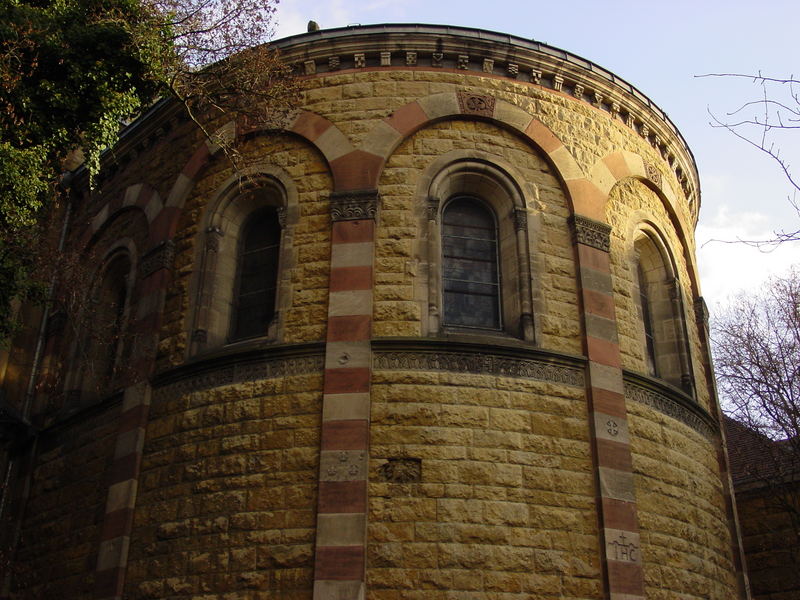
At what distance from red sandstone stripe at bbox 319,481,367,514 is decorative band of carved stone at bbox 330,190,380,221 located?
13.3ft

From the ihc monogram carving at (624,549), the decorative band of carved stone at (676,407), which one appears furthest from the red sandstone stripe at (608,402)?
the ihc monogram carving at (624,549)

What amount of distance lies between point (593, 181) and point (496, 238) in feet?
6.67

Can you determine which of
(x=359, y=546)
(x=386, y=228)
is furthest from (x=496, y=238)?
(x=359, y=546)

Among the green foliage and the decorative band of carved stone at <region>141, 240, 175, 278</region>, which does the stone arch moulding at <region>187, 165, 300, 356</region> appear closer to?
the decorative band of carved stone at <region>141, 240, 175, 278</region>

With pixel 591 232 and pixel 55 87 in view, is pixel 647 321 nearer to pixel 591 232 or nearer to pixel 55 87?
pixel 591 232

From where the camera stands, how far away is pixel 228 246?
14.9 m

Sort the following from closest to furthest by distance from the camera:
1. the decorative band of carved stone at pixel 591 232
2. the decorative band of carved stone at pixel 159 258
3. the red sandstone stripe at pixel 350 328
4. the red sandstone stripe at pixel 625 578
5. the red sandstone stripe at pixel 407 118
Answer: the red sandstone stripe at pixel 625 578
the red sandstone stripe at pixel 350 328
the decorative band of carved stone at pixel 591 232
the red sandstone stripe at pixel 407 118
the decorative band of carved stone at pixel 159 258

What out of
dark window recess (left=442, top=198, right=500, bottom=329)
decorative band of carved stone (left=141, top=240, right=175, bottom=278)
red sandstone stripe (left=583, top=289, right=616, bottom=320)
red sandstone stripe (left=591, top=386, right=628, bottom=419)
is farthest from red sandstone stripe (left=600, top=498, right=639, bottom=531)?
decorative band of carved stone (left=141, top=240, right=175, bottom=278)

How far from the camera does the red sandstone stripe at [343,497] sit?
11.8 metres

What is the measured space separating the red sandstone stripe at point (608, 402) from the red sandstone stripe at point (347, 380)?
321 cm

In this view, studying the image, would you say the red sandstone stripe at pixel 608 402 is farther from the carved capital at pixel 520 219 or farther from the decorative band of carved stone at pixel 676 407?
the carved capital at pixel 520 219

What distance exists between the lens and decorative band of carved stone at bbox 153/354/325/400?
509 inches

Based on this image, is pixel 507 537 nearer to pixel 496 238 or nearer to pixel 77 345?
pixel 496 238

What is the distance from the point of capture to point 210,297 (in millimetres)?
14359
